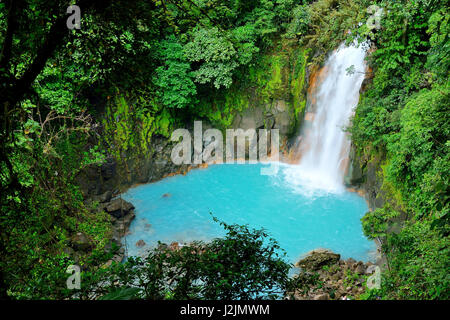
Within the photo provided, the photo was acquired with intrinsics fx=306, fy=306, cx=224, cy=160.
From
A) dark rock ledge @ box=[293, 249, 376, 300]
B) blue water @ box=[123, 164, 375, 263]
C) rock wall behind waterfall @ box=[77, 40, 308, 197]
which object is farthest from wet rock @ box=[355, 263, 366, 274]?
rock wall behind waterfall @ box=[77, 40, 308, 197]

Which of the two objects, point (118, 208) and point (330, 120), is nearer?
point (118, 208)

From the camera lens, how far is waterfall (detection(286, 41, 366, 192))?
1176 cm

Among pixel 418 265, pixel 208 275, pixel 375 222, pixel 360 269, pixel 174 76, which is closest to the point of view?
pixel 208 275

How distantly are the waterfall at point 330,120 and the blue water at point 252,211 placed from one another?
0.75 m

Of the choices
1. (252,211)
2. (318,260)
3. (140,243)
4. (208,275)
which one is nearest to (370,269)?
(318,260)

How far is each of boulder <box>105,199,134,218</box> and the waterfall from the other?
6.56 metres

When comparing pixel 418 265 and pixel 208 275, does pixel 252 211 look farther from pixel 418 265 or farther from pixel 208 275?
pixel 208 275

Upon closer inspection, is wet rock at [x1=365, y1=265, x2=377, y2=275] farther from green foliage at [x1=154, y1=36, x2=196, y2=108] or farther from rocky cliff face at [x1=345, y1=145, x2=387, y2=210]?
green foliage at [x1=154, y1=36, x2=196, y2=108]

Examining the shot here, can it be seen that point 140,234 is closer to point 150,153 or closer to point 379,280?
point 150,153

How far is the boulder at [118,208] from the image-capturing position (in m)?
10.6

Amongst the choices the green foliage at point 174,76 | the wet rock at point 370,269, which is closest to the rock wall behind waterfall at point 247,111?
the green foliage at point 174,76

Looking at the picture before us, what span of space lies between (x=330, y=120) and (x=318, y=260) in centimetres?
637

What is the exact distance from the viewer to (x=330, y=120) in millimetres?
12531

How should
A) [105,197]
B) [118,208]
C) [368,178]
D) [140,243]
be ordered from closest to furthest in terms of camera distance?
[140,243] < [368,178] < [118,208] < [105,197]
